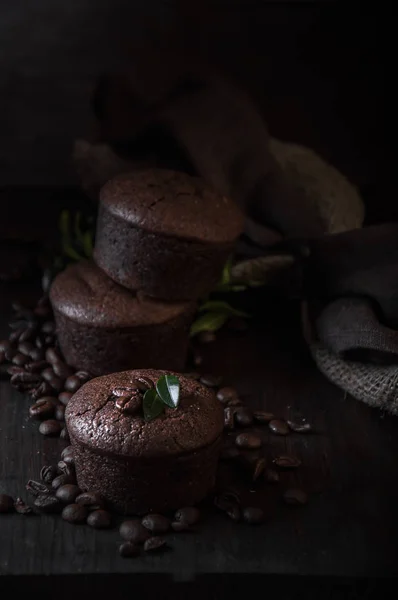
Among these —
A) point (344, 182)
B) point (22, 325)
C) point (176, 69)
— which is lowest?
point (22, 325)

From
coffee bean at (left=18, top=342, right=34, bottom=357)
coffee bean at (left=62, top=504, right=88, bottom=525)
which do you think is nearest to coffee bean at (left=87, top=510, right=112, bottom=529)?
coffee bean at (left=62, top=504, right=88, bottom=525)

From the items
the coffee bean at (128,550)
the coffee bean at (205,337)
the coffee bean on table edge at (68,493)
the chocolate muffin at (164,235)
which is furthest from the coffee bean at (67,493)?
the coffee bean at (205,337)

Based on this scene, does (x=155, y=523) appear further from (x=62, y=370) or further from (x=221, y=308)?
(x=221, y=308)

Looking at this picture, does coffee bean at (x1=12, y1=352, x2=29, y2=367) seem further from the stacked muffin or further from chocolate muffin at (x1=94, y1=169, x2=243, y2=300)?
chocolate muffin at (x1=94, y1=169, x2=243, y2=300)

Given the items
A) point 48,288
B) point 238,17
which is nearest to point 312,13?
point 238,17

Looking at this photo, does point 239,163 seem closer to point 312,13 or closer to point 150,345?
point 312,13

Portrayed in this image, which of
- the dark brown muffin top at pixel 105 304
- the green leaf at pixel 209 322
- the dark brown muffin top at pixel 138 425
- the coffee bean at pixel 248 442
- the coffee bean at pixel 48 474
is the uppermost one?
the dark brown muffin top at pixel 138 425

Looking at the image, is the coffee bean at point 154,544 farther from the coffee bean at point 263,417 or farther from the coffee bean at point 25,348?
the coffee bean at point 25,348
